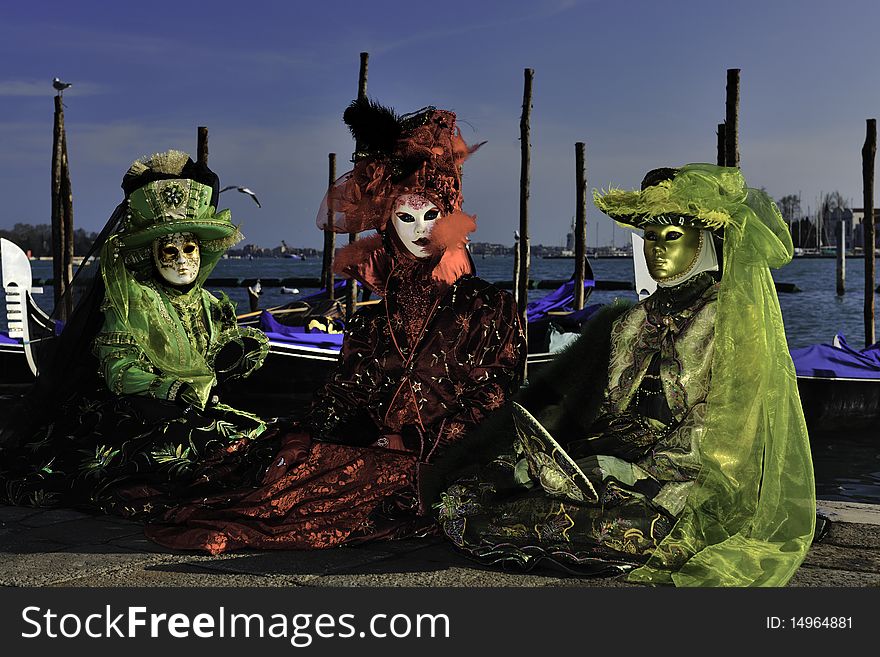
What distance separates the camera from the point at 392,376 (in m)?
3.86

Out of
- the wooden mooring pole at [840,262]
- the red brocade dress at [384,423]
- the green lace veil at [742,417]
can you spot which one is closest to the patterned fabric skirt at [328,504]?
the red brocade dress at [384,423]

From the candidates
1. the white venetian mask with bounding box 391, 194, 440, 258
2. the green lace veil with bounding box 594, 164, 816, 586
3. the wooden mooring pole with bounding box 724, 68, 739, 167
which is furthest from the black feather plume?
the wooden mooring pole with bounding box 724, 68, 739, 167

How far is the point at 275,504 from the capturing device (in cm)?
373

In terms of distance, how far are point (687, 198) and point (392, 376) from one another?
1265 mm

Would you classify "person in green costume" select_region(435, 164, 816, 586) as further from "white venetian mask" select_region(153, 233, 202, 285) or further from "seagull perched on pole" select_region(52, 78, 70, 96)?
"seagull perched on pole" select_region(52, 78, 70, 96)

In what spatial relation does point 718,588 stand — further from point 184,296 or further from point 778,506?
point 184,296

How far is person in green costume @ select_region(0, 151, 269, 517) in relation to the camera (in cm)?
428

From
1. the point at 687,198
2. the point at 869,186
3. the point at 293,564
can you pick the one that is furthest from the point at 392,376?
the point at 869,186

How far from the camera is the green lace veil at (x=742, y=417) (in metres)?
3.20

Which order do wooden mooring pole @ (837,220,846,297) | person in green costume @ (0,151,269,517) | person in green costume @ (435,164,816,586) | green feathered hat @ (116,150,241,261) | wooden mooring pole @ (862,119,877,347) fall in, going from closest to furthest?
1. person in green costume @ (435,164,816,586)
2. person in green costume @ (0,151,269,517)
3. green feathered hat @ (116,150,241,261)
4. wooden mooring pole @ (862,119,877,347)
5. wooden mooring pole @ (837,220,846,297)

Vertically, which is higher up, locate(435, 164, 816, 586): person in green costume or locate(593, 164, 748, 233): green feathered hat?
locate(593, 164, 748, 233): green feathered hat

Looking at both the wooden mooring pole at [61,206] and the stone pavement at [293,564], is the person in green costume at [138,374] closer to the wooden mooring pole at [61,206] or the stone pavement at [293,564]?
the stone pavement at [293,564]

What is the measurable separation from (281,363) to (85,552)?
10.0m

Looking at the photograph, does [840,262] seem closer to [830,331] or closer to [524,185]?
[830,331]
